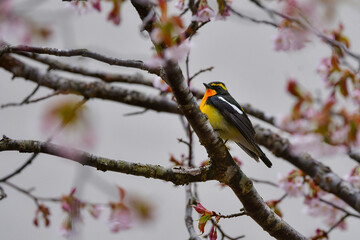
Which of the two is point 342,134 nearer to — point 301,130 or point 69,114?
point 301,130

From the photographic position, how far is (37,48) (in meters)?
2.29

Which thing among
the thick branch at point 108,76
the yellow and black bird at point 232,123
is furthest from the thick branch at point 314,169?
the thick branch at point 108,76

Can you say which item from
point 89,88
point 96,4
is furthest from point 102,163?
point 89,88

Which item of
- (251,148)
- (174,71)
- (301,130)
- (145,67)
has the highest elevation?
(251,148)

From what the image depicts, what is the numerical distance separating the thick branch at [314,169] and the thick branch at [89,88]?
89cm

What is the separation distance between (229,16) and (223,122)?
1.17 m

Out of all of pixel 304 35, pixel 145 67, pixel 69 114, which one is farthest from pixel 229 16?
pixel 69 114

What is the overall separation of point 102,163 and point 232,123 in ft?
5.73

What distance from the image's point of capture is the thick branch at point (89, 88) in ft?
13.2

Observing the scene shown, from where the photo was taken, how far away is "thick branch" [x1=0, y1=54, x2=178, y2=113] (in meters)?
4.03

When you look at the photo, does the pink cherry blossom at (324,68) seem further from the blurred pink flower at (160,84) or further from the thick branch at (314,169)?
the blurred pink flower at (160,84)

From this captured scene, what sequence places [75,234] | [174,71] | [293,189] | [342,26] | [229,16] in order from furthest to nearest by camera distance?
[293,189], [342,26], [229,16], [174,71], [75,234]

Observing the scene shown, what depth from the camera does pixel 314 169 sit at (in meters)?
3.83

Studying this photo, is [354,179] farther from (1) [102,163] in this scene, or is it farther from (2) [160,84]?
(1) [102,163]
